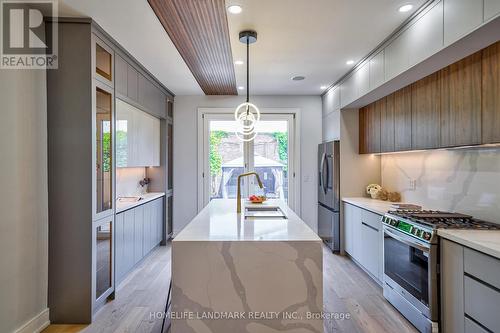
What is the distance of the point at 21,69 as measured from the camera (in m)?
2.29

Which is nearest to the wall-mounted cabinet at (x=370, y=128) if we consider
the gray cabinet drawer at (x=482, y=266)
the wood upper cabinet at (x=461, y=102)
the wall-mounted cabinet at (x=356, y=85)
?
the wall-mounted cabinet at (x=356, y=85)

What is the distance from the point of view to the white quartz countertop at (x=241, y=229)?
192 cm

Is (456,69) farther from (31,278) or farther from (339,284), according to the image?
(31,278)

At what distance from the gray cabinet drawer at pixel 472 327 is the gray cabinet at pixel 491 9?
6.19ft

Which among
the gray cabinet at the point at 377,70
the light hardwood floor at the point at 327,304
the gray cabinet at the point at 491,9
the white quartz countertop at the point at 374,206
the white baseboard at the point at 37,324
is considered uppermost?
the gray cabinet at the point at 377,70

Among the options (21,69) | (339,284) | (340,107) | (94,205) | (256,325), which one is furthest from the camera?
(340,107)

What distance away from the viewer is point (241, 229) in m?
2.15

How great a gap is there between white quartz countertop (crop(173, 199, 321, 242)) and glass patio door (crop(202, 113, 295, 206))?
9.00ft

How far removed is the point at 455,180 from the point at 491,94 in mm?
986

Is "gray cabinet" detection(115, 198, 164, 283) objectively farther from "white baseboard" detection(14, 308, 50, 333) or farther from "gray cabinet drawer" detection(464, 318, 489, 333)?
"gray cabinet drawer" detection(464, 318, 489, 333)

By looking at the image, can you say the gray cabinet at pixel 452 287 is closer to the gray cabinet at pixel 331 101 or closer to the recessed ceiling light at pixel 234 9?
the recessed ceiling light at pixel 234 9

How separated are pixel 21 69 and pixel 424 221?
3427mm

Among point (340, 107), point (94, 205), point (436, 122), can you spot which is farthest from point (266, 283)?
point (340, 107)

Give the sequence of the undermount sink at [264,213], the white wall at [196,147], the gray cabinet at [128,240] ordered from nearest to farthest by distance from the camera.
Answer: the undermount sink at [264,213] → the gray cabinet at [128,240] → the white wall at [196,147]
